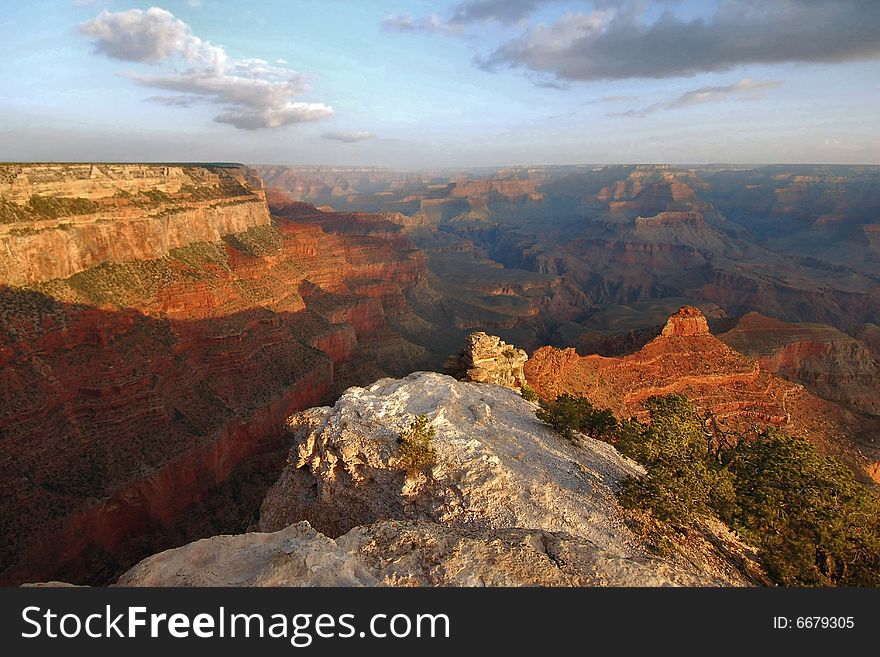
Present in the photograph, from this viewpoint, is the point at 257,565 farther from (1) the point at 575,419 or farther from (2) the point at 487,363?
(2) the point at 487,363

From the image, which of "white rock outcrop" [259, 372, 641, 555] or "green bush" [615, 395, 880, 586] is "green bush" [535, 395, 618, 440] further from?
"green bush" [615, 395, 880, 586]

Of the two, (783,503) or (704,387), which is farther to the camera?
(704,387)

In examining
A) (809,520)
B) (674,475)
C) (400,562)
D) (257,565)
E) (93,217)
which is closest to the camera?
(257,565)

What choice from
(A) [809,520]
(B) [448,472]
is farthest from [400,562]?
(A) [809,520]

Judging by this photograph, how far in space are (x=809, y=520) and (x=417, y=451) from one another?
10.4 metres

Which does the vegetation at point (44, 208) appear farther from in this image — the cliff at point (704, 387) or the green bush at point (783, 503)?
the green bush at point (783, 503)

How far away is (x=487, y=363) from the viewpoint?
1034 inches

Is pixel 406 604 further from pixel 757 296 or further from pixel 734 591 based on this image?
pixel 757 296

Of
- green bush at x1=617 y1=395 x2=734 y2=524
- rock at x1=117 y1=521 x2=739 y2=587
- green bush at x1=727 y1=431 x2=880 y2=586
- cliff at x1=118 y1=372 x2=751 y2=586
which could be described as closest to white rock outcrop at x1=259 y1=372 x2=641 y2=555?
cliff at x1=118 y1=372 x2=751 y2=586

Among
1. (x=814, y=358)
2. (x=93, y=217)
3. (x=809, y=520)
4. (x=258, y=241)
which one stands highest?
(x=93, y=217)

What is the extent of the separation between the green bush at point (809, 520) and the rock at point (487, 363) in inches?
522

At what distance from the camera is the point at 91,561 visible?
88.1 feet

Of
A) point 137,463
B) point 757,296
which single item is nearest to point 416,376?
point 137,463

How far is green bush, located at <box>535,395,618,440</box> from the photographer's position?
19.0 metres
